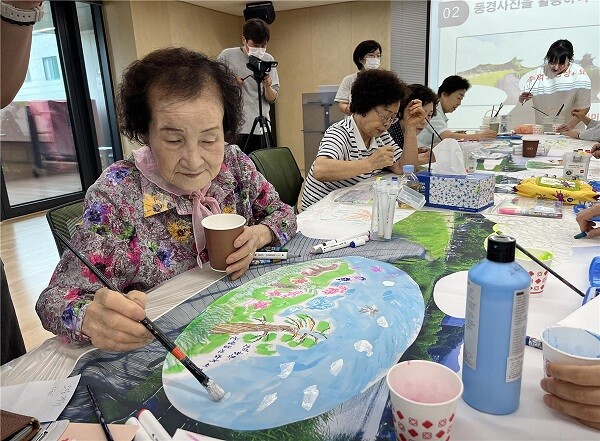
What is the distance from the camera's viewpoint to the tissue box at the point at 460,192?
1643 mm

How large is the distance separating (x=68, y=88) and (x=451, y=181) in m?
4.99

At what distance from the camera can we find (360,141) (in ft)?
7.71

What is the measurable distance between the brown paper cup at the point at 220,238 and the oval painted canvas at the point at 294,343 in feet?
0.37

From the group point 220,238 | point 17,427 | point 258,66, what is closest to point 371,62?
point 258,66

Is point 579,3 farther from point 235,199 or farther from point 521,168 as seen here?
point 235,199

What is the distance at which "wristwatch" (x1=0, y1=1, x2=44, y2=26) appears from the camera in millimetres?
917

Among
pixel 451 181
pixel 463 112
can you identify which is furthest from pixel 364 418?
pixel 463 112

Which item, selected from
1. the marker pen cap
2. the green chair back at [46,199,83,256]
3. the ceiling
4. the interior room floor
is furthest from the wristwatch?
the ceiling

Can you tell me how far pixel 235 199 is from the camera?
1423 mm

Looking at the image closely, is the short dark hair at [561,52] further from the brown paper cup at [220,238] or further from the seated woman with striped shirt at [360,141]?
the brown paper cup at [220,238]

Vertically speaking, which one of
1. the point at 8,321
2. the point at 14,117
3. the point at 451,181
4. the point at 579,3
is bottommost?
the point at 8,321

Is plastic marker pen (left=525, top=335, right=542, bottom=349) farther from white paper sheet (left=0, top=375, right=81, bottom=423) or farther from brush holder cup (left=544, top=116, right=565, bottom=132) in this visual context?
brush holder cup (left=544, top=116, right=565, bottom=132)

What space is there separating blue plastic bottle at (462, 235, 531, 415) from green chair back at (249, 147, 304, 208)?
1.73m

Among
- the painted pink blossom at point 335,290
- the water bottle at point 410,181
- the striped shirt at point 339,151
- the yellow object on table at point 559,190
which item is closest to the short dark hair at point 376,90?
the striped shirt at point 339,151
